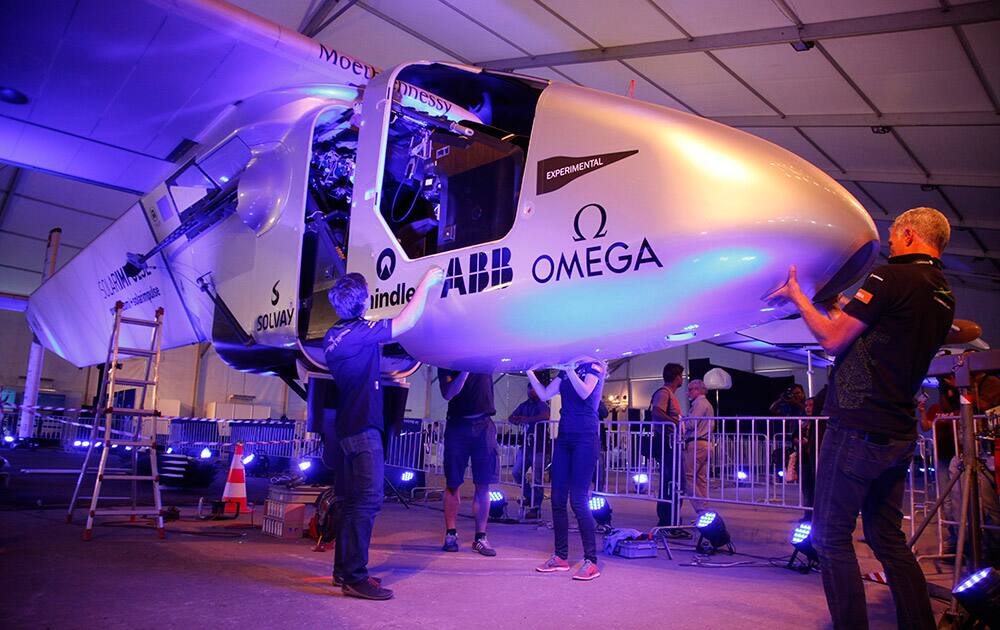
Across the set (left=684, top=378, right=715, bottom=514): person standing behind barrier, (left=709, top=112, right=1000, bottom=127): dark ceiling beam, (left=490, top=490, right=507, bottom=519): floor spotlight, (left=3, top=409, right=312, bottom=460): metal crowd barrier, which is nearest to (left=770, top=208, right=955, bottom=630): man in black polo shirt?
(left=684, top=378, right=715, bottom=514): person standing behind barrier

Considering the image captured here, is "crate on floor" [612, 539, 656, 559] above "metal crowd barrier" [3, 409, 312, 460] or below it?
below

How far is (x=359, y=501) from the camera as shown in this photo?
12.6 feet

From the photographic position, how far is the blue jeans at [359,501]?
3.82 m

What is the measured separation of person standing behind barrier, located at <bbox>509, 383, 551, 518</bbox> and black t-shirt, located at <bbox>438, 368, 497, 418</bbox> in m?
2.60

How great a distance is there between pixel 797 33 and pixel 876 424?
27.6 feet

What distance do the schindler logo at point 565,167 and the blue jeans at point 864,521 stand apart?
1.57 metres

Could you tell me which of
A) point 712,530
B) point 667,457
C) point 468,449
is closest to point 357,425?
point 468,449

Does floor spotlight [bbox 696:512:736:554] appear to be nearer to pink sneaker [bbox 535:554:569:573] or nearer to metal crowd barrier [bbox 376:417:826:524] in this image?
metal crowd barrier [bbox 376:417:826:524]

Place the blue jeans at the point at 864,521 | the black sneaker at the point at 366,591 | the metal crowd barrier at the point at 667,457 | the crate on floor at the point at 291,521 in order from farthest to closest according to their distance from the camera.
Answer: the metal crowd barrier at the point at 667,457 < the crate on floor at the point at 291,521 < the black sneaker at the point at 366,591 < the blue jeans at the point at 864,521

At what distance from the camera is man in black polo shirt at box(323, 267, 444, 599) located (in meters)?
3.79

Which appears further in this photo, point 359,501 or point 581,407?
point 581,407

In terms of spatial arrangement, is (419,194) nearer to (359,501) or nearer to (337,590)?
(359,501)

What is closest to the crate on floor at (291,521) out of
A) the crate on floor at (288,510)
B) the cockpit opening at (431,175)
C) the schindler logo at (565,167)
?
the crate on floor at (288,510)

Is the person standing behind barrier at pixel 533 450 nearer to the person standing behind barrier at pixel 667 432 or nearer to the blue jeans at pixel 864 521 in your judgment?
the person standing behind barrier at pixel 667 432
